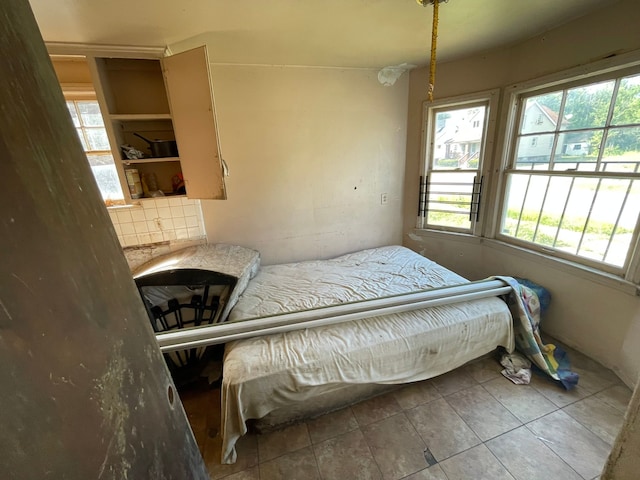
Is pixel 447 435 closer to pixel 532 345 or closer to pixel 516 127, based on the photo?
pixel 532 345

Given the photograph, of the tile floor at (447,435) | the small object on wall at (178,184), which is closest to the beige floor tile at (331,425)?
the tile floor at (447,435)

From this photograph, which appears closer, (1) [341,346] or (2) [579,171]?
(1) [341,346]

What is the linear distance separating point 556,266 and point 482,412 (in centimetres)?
132

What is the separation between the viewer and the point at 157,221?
2129 millimetres

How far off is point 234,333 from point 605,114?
2778 mm

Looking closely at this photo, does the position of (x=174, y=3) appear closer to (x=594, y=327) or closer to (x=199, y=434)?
(x=199, y=434)

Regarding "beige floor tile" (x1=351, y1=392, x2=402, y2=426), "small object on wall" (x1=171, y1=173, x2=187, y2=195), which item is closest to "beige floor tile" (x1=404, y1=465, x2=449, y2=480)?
"beige floor tile" (x1=351, y1=392, x2=402, y2=426)

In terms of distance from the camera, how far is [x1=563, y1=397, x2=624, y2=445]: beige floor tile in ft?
4.74

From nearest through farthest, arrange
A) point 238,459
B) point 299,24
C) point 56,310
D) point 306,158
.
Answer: point 56,310 < point 238,459 < point 299,24 < point 306,158

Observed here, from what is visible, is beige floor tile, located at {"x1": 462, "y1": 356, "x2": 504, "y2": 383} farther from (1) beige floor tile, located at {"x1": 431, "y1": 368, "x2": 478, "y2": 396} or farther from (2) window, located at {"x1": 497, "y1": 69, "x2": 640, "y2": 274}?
(2) window, located at {"x1": 497, "y1": 69, "x2": 640, "y2": 274}

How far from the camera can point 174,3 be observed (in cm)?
133

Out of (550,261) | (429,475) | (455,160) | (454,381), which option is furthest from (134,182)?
(550,261)

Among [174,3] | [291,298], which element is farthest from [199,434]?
[174,3]

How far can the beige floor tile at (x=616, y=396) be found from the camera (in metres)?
1.59
